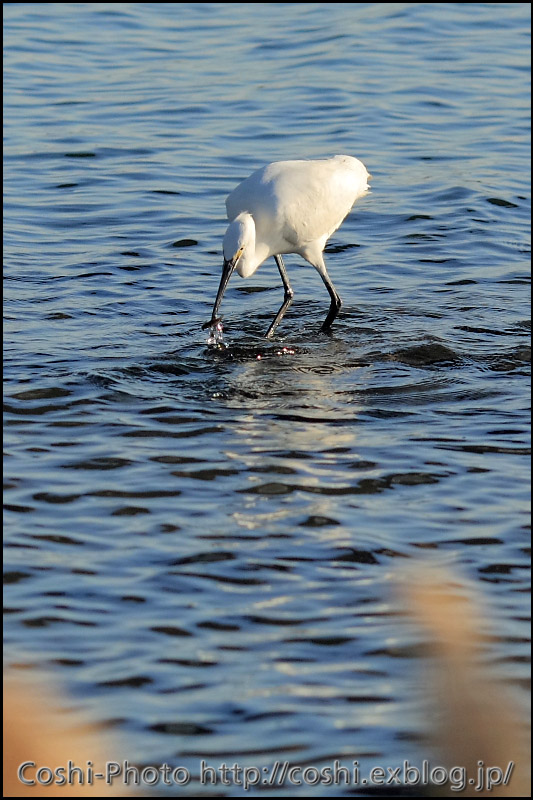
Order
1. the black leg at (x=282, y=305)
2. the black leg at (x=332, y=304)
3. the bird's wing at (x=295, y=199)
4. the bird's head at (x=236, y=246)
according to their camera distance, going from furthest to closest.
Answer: the black leg at (x=332, y=304), the black leg at (x=282, y=305), the bird's wing at (x=295, y=199), the bird's head at (x=236, y=246)

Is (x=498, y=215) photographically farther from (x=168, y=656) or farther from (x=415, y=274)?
(x=168, y=656)

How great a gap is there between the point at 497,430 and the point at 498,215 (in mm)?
5071

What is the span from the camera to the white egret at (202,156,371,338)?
26.4 feet

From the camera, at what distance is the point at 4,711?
3340mm

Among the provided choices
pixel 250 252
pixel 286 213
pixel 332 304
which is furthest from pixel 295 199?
pixel 332 304

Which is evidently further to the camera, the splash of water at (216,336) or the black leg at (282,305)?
the black leg at (282,305)

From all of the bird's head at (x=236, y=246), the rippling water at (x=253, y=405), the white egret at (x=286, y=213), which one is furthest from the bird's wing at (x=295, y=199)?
the rippling water at (x=253, y=405)

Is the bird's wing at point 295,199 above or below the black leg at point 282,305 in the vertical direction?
above

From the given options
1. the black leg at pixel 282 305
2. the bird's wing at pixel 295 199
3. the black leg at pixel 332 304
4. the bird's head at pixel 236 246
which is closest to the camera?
the bird's head at pixel 236 246

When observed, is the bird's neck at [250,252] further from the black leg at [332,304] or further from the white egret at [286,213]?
the black leg at [332,304]

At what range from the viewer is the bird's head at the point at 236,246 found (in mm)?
7934

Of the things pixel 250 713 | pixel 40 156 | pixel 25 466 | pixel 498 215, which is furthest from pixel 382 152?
pixel 250 713

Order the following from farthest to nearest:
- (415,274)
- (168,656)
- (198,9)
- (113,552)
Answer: (198,9) < (415,274) < (113,552) < (168,656)

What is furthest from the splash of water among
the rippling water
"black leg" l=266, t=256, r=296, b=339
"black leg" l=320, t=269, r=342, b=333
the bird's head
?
"black leg" l=320, t=269, r=342, b=333
